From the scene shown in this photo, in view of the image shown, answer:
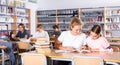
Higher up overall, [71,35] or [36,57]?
[71,35]

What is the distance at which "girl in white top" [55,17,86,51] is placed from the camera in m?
3.60

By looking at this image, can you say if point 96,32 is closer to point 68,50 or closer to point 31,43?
point 68,50

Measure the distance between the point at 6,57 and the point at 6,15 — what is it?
7.72 feet

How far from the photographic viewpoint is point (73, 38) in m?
3.67

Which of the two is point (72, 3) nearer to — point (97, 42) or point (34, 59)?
point (97, 42)

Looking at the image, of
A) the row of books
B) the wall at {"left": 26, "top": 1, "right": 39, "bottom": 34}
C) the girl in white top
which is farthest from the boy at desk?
the wall at {"left": 26, "top": 1, "right": 39, "bottom": 34}

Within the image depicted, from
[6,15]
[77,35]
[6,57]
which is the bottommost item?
[6,57]

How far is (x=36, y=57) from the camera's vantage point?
119 inches

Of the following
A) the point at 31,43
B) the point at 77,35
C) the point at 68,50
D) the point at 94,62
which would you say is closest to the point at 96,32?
the point at 77,35

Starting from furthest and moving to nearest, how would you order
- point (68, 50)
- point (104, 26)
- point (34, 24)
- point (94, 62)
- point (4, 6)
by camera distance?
point (34, 24), point (104, 26), point (4, 6), point (68, 50), point (94, 62)

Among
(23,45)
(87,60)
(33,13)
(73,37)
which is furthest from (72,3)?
(87,60)

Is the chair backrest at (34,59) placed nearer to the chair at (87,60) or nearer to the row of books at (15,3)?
the chair at (87,60)

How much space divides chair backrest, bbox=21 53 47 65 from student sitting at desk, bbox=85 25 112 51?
1.04 metres

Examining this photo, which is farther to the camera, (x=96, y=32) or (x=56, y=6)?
(x=56, y=6)
